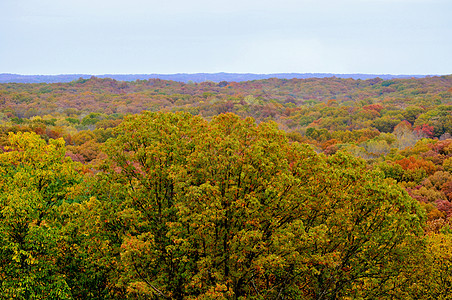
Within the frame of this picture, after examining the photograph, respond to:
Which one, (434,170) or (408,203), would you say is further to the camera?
(434,170)

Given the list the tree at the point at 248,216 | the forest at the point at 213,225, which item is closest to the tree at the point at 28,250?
the forest at the point at 213,225

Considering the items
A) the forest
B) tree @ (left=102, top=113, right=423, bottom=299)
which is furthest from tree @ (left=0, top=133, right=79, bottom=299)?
tree @ (left=102, top=113, right=423, bottom=299)

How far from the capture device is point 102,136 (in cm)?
8562

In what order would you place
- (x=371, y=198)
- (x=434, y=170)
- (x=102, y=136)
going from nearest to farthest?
(x=371, y=198) < (x=434, y=170) < (x=102, y=136)

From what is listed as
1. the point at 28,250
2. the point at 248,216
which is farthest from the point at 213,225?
A: the point at 28,250

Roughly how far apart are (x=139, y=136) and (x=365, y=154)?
2437 inches

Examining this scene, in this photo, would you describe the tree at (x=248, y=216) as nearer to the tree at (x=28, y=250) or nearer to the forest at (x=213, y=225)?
the forest at (x=213, y=225)

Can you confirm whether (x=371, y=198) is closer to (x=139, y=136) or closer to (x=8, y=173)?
(x=139, y=136)

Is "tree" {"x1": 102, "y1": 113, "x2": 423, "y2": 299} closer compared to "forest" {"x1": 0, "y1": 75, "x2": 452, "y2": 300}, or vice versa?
"tree" {"x1": 102, "y1": 113, "x2": 423, "y2": 299}

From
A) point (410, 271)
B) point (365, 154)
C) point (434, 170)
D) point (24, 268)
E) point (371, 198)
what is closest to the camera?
point (24, 268)

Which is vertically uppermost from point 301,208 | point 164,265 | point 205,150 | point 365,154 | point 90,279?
point 205,150

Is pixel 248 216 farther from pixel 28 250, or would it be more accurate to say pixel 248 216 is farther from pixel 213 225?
pixel 28 250

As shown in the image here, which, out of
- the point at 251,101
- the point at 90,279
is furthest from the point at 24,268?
the point at 251,101

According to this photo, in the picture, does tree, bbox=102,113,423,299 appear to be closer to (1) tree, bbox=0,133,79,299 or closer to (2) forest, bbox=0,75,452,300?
(2) forest, bbox=0,75,452,300
